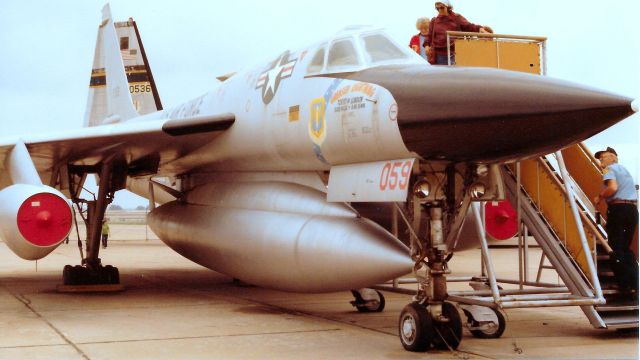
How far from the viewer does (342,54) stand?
25.5 ft

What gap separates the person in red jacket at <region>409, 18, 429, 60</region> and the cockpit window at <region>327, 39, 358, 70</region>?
103cm

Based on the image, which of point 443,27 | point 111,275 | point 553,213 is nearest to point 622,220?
point 553,213

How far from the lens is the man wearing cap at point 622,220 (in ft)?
23.6

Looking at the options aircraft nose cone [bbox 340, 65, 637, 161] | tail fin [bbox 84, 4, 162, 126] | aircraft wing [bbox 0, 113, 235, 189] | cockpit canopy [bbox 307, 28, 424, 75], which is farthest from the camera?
tail fin [bbox 84, 4, 162, 126]

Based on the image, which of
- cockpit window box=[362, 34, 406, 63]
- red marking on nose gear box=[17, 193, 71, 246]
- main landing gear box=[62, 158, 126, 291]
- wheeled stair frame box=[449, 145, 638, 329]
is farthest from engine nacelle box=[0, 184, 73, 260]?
wheeled stair frame box=[449, 145, 638, 329]

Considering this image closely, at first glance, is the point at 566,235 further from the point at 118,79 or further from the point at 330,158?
the point at 118,79

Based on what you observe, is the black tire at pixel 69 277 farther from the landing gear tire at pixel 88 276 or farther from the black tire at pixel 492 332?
the black tire at pixel 492 332

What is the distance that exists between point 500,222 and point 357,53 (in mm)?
3324

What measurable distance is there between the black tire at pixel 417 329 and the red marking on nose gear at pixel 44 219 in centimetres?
420

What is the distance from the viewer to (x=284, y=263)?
7867 millimetres

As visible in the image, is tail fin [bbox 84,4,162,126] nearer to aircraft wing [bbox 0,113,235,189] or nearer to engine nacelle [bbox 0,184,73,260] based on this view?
aircraft wing [bbox 0,113,235,189]

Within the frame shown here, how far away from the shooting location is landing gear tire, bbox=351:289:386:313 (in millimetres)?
9039

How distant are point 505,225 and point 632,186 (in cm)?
239

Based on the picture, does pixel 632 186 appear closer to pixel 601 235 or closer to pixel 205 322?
pixel 601 235
